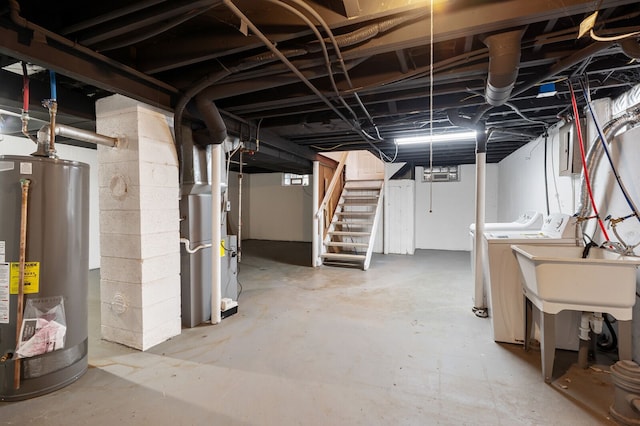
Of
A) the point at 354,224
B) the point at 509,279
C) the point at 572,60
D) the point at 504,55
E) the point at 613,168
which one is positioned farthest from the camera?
the point at 354,224

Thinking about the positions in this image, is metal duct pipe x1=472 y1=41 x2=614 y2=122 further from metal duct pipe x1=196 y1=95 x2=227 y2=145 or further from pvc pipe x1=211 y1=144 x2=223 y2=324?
pvc pipe x1=211 y1=144 x2=223 y2=324

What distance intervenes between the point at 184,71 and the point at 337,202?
435 cm

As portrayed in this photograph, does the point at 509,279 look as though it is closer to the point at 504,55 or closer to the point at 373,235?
the point at 504,55

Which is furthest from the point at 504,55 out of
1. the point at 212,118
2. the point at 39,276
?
the point at 39,276

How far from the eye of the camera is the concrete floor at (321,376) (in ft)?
5.29

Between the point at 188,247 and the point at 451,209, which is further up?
the point at 451,209

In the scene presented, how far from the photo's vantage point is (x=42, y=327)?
1793mm

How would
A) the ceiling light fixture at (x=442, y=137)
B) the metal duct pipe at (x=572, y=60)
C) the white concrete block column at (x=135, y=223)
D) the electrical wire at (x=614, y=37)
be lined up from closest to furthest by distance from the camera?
the electrical wire at (x=614, y=37) < the metal duct pipe at (x=572, y=60) < the white concrete block column at (x=135, y=223) < the ceiling light fixture at (x=442, y=137)

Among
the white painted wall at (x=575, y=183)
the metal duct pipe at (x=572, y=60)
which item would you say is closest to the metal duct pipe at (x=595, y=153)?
the white painted wall at (x=575, y=183)

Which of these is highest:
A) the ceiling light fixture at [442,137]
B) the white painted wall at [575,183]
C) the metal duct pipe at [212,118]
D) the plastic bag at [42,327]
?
the ceiling light fixture at [442,137]

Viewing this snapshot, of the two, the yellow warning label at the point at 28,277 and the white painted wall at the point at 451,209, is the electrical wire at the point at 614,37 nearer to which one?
the yellow warning label at the point at 28,277

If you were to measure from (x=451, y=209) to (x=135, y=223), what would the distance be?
649cm

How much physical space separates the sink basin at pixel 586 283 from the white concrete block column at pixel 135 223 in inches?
108

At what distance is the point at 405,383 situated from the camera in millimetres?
1904
